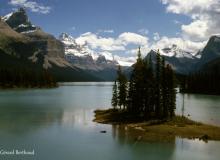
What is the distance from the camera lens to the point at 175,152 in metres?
61.8

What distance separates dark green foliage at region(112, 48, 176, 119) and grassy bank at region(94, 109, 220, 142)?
3.74 m

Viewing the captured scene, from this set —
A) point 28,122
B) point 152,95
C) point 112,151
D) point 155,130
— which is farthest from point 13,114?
point 112,151

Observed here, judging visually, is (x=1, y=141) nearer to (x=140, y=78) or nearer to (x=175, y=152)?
(x=175, y=152)

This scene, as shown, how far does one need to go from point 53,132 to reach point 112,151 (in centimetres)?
2078

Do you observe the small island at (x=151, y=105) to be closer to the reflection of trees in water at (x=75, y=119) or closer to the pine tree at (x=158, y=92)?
the pine tree at (x=158, y=92)

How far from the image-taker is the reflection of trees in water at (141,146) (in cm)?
5931

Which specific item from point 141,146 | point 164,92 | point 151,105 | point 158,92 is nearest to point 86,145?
point 141,146

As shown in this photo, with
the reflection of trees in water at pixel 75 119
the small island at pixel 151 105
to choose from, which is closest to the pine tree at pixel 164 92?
the small island at pixel 151 105

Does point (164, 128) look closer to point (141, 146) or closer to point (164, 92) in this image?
point (164, 92)

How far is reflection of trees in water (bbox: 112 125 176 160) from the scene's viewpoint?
2335 inches

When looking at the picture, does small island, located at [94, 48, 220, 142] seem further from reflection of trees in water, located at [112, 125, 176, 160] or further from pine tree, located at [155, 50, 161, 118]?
reflection of trees in water, located at [112, 125, 176, 160]

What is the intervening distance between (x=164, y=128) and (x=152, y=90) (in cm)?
1955

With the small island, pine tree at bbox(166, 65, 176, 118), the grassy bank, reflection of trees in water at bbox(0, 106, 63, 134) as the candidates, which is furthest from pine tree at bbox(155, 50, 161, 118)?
reflection of trees in water at bbox(0, 106, 63, 134)

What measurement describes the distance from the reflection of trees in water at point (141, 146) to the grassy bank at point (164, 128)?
113 centimetres
